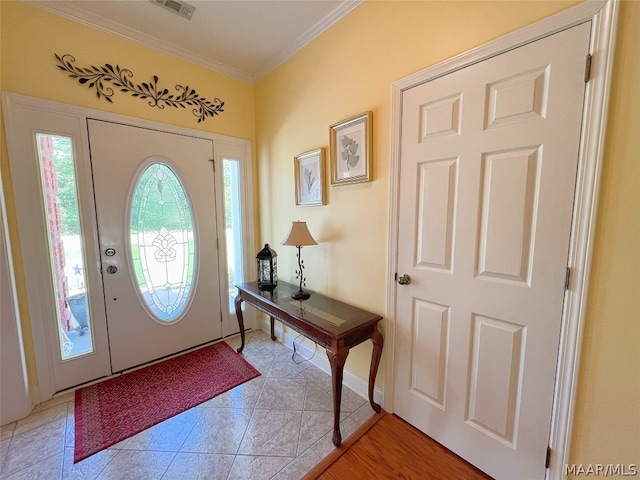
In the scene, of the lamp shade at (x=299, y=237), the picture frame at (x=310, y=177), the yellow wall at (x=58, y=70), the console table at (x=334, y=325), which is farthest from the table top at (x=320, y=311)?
the yellow wall at (x=58, y=70)

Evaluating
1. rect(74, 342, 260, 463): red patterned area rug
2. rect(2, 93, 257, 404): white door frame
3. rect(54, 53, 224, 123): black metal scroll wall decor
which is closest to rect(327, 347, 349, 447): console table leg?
rect(74, 342, 260, 463): red patterned area rug

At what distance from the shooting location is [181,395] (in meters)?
1.92

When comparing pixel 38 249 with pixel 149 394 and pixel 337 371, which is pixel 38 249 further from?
pixel 337 371

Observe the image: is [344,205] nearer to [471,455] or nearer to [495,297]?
[495,297]

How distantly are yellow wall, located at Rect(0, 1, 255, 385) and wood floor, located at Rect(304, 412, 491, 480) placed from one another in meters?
2.19

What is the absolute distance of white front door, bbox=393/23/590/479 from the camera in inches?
41.3

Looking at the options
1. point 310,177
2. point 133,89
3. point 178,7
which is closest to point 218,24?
point 178,7

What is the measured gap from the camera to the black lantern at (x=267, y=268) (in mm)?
2246

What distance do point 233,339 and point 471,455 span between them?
2228 millimetres

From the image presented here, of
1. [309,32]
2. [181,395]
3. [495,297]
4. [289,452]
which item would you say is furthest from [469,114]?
[181,395]

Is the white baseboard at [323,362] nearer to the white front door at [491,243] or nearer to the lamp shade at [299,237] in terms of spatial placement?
the white front door at [491,243]

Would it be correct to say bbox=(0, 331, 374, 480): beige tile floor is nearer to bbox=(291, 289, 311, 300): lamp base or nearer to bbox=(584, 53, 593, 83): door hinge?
bbox=(291, 289, 311, 300): lamp base

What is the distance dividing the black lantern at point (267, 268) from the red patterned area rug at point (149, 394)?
74 centimetres

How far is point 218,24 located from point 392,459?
313cm
